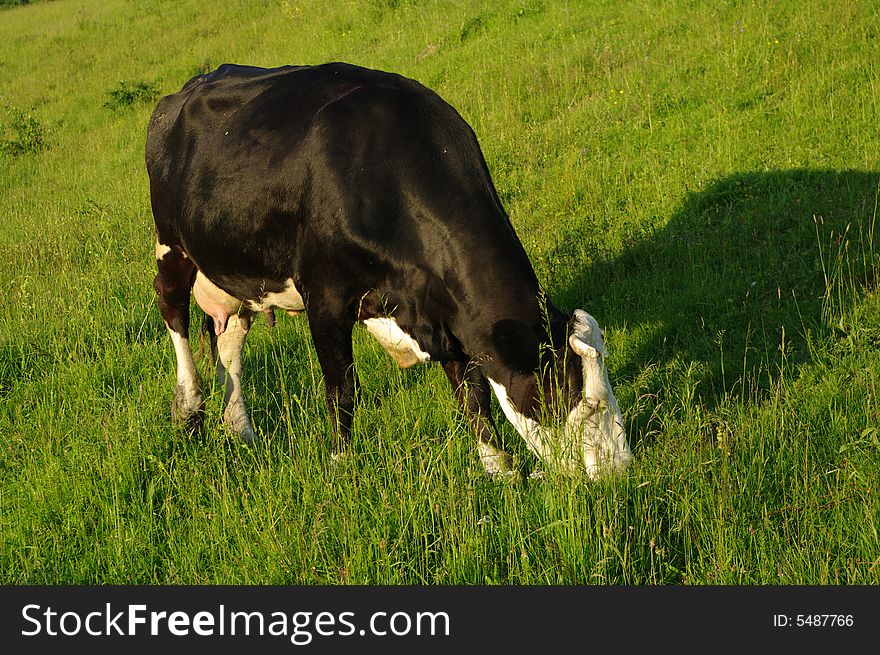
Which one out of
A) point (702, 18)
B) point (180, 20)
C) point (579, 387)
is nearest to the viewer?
point (579, 387)

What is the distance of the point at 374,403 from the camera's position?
572 centimetres

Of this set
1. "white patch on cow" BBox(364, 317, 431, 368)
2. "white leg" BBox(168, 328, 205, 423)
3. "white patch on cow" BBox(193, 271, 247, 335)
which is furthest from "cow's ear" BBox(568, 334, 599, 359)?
"white patch on cow" BBox(193, 271, 247, 335)

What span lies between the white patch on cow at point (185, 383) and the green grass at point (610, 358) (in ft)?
0.54

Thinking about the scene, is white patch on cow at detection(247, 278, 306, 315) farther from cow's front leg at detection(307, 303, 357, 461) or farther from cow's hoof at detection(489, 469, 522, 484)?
cow's hoof at detection(489, 469, 522, 484)

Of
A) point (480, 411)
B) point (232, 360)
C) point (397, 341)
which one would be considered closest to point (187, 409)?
point (232, 360)

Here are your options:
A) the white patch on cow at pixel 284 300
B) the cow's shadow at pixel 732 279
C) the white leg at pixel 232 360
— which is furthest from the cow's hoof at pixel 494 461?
the white leg at pixel 232 360

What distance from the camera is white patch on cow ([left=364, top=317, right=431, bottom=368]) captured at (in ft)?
16.5

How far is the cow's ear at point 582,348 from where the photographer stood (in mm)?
4199

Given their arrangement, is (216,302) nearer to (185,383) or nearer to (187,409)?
(185,383)

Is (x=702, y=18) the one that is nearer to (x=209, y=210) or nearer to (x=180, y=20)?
(x=209, y=210)

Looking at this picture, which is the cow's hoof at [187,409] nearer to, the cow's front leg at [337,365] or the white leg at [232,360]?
the white leg at [232,360]

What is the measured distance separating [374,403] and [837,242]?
3.72 meters

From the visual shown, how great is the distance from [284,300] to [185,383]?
111 cm

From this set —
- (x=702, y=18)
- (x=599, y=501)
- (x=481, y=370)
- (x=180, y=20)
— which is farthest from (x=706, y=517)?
(x=180, y=20)
